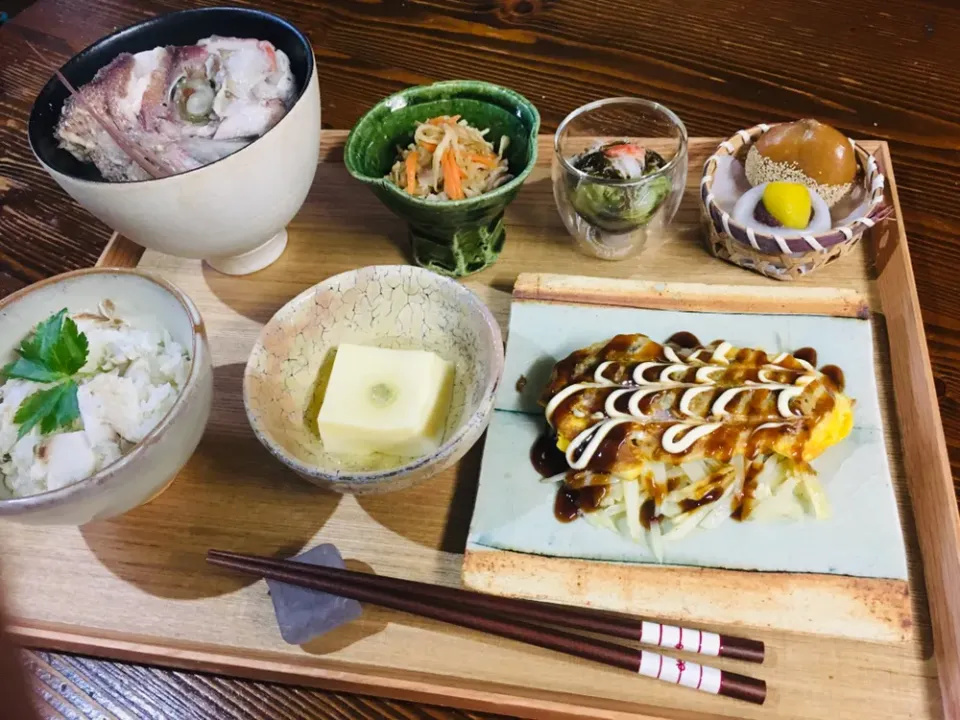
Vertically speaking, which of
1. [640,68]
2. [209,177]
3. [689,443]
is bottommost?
[689,443]

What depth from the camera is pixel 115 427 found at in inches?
48.9

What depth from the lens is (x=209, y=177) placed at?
1.37 meters

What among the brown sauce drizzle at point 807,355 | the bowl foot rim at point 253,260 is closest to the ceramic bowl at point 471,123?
the bowl foot rim at point 253,260

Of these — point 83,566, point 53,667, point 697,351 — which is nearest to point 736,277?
point 697,351

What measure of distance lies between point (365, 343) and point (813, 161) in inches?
44.0

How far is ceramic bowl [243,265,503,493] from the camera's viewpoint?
127 centimetres

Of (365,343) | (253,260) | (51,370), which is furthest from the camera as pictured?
(253,260)

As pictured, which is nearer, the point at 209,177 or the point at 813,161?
the point at 209,177

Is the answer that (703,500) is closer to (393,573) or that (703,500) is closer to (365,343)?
(393,573)

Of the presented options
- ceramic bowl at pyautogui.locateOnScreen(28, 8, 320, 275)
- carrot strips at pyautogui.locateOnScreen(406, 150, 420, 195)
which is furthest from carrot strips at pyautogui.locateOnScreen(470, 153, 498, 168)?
ceramic bowl at pyautogui.locateOnScreen(28, 8, 320, 275)

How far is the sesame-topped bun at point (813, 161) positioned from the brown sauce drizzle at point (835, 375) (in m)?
0.50

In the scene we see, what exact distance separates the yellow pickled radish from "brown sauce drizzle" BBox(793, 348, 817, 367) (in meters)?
0.31

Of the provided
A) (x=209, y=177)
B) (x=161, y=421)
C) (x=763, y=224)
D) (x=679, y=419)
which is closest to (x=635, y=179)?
(x=763, y=224)

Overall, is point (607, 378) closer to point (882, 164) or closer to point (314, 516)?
point (314, 516)
